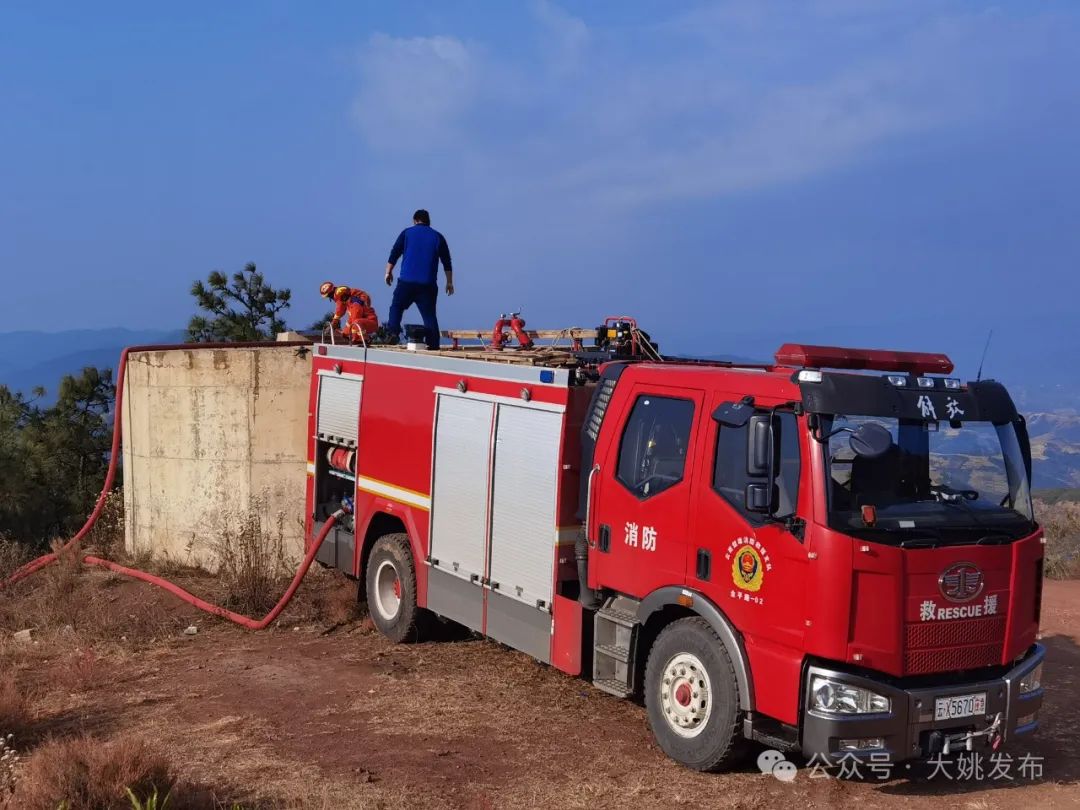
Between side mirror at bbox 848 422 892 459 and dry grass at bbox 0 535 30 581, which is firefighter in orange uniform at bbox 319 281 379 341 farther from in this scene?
side mirror at bbox 848 422 892 459

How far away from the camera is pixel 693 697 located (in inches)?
243

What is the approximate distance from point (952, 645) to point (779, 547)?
1082mm

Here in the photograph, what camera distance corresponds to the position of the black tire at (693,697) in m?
5.92

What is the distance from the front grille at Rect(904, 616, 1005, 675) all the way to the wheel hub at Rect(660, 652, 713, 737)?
3.90 feet

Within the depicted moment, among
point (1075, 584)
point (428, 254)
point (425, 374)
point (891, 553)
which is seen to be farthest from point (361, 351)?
point (1075, 584)

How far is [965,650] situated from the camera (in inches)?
223

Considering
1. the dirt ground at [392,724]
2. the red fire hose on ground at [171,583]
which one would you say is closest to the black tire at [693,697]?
the dirt ground at [392,724]

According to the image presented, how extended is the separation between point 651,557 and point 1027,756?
2.82 m

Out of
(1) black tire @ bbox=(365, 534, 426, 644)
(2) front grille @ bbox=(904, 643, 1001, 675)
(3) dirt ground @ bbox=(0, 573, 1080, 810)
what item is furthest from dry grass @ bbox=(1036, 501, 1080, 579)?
(1) black tire @ bbox=(365, 534, 426, 644)

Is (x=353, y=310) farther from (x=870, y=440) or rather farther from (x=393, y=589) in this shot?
(x=870, y=440)

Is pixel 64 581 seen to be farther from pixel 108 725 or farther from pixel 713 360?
pixel 713 360

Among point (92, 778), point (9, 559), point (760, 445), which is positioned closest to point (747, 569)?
point (760, 445)

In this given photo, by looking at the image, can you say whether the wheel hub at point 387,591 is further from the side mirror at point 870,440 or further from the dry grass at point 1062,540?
the dry grass at point 1062,540

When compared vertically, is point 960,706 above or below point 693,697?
above
